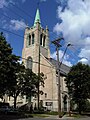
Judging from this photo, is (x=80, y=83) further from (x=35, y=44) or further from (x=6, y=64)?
(x=35, y=44)

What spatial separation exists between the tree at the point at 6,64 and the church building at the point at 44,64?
22807 millimetres

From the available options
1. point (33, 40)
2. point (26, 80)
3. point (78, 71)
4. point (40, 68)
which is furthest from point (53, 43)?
point (33, 40)

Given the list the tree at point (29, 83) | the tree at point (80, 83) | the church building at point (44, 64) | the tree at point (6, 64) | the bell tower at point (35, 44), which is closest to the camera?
the tree at point (6, 64)

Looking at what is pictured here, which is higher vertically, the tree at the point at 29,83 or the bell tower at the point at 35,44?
the bell tower at the point at 35,44

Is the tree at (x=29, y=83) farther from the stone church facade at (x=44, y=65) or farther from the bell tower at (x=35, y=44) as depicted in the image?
the bell tower at (x=35, y=44)

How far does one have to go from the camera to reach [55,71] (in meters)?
60.5

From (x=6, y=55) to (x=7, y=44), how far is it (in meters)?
1.61

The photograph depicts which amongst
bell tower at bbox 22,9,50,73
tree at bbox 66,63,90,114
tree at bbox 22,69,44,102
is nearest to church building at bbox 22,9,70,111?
bell tower at bbox 22,9,50,73

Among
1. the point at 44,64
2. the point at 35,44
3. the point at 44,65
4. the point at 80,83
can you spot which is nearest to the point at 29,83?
the point at 80,83

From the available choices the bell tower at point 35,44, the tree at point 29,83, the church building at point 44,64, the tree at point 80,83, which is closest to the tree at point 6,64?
the tree at point 80,83

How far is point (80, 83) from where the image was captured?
1773 inches

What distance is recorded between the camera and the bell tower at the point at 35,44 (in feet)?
220

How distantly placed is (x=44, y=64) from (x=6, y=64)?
112 ft

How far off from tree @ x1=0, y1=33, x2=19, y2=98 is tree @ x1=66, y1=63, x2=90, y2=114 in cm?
1659
